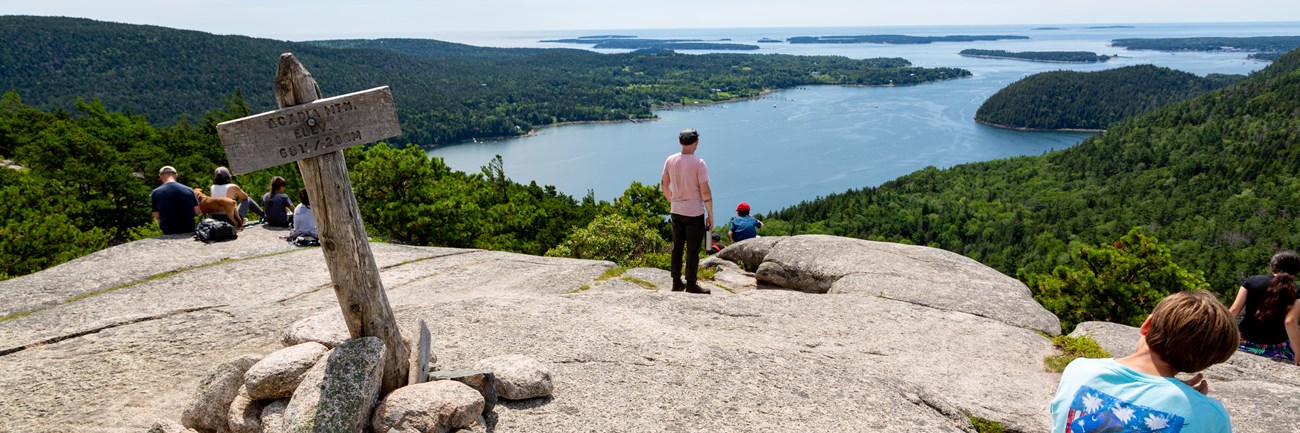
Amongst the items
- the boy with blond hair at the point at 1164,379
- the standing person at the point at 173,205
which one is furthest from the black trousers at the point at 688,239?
the standing person at the point at 173,205

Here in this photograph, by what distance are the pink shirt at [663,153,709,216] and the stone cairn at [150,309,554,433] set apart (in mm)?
3714

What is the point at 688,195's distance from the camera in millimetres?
8922

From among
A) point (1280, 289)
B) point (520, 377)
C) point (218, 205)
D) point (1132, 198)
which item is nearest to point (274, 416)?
point (520, 377)

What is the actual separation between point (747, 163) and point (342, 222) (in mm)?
122189

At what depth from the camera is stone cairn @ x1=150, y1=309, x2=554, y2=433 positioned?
16.1 feet

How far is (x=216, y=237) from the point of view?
1231 cm

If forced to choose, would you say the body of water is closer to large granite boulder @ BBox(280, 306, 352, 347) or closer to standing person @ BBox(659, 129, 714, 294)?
standing person @ BBox(659, 129, 714, 294)

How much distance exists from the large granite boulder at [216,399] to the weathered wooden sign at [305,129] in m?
1.78

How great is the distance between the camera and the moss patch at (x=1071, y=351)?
26.0ft

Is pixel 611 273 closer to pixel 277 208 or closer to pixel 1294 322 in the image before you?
pixel 277 208

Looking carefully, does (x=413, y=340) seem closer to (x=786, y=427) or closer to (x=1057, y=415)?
(x=786, y=427)

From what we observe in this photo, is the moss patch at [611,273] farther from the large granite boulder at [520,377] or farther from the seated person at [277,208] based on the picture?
the seated person at [277,208]

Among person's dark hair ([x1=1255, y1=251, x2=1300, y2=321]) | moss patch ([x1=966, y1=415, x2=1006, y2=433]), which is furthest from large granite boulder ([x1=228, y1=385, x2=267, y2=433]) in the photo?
person's dark hair ([x1=1255, y1=251, x2=1300, y2=321])

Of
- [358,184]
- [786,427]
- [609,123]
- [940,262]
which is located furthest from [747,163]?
[786,427]
